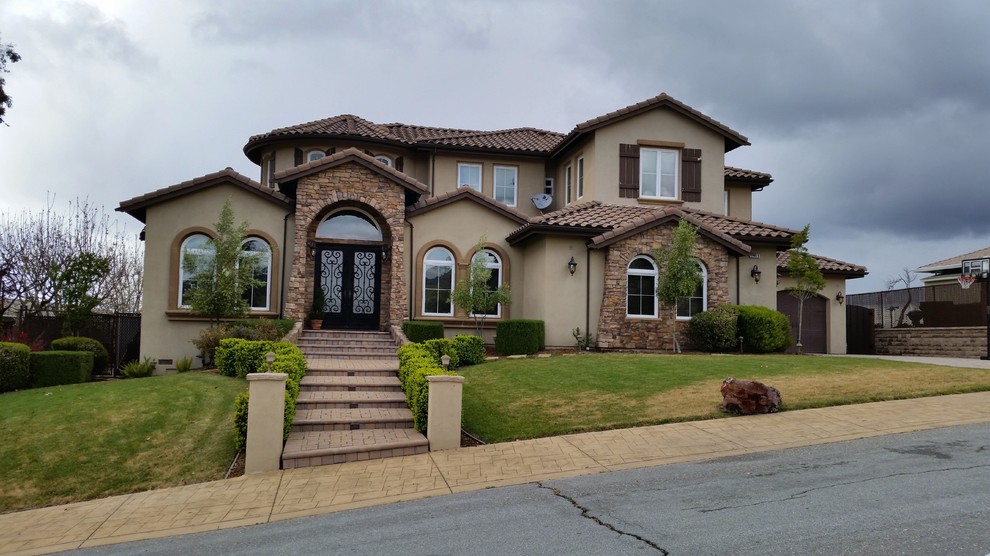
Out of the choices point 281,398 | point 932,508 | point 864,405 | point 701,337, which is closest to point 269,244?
point 281,398

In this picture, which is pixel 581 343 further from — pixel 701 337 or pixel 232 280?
pixel 232 280

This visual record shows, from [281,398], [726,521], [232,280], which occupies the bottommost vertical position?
[726,521]

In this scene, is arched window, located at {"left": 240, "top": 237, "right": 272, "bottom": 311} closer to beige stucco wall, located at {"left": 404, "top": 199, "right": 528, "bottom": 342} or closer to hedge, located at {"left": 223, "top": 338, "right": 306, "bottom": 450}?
hedge, located at {"left": 223, "top": 338, "right": 306, "bottom": 450}

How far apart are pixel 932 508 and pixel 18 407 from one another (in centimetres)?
1426

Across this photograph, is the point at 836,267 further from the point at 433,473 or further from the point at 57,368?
the point at 57,368

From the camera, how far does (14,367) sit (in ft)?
49.3

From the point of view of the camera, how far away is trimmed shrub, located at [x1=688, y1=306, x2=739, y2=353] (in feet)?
61.2

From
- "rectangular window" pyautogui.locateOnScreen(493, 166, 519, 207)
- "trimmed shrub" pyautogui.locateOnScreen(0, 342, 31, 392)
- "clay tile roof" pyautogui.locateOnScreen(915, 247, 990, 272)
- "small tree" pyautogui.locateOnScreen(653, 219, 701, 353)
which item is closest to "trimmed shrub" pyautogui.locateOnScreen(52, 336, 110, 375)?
"trimmed shrub" pyautogui.locateOnScreen(0, 342, 31, 392)

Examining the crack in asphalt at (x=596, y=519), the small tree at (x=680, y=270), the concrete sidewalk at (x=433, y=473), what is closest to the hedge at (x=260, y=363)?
the concrete sidewalk at (x=433, y=473)

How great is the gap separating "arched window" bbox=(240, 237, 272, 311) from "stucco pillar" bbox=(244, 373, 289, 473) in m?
9.98

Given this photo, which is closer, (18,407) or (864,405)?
(864,405)

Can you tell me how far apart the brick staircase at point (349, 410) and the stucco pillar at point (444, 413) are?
216 mm

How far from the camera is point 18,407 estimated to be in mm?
12758

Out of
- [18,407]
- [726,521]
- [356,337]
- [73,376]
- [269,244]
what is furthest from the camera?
[269,244]
